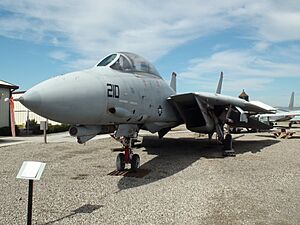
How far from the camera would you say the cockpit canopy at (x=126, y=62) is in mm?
7605

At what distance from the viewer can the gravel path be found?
15.2 feet

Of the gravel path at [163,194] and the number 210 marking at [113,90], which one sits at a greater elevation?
the number 210 marking at [113,90]

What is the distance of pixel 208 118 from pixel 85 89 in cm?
672

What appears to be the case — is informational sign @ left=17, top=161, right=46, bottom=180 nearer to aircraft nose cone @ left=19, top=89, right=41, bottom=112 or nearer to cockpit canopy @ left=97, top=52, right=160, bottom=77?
aircraft nose cone @ left=19, top=89, right=41, bottom=112

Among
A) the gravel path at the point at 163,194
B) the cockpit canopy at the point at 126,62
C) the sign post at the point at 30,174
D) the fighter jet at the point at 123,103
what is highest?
the cockpit canopy at the point at 126,62

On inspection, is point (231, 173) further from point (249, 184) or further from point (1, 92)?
point (1, 92)

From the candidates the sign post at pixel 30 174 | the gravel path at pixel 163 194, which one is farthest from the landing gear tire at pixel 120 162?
the sign post at pixel 30 174

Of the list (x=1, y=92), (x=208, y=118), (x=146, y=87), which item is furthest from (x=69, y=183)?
(x=1, y=92)

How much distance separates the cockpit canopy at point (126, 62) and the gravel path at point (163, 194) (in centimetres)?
290

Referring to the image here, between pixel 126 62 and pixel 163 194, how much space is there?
12.3 ft

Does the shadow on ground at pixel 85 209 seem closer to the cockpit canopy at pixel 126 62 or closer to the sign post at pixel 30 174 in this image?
the sign post at pixel 30 174

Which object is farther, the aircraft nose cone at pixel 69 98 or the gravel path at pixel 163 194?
the aircraft nose cone at pixel 69 98

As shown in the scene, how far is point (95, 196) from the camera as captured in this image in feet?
19.3

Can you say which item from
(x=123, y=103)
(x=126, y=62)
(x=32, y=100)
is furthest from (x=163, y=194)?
(x=126, y=62)
